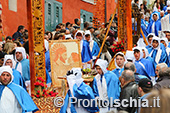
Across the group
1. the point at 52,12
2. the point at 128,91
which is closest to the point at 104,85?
the point at 128,91

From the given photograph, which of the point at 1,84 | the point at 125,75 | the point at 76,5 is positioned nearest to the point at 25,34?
the point at 1,84

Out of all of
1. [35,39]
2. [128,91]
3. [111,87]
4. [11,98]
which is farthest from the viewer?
[35,39]

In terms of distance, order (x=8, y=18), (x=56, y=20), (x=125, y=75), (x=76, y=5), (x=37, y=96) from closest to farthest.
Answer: (x=125, y=75) → (x=37, y=96) → (x=8, y=18) → (x=56, y=20) → (x=76, y=5)

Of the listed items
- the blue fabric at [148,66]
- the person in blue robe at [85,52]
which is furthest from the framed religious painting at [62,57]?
the blue fabric at [148,66]

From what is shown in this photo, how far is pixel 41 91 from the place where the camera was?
30.2ft

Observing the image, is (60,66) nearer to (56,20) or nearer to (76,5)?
(56,20)

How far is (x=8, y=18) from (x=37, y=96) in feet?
23.4

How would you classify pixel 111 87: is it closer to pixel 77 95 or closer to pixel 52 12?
pixel 77 95

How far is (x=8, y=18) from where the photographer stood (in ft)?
50.9

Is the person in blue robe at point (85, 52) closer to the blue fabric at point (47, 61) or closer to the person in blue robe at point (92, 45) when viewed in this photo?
the person in blue robe at point (92, 45)

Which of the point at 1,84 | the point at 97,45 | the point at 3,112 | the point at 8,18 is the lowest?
the point at 3,112

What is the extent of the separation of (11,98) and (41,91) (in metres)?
1.90

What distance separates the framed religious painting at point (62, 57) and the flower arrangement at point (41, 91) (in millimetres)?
1038

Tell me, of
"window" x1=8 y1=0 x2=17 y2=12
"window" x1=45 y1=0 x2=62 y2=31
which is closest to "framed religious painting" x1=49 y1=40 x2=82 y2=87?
"window" x1=8 y1=0 x2=17 y2=12
